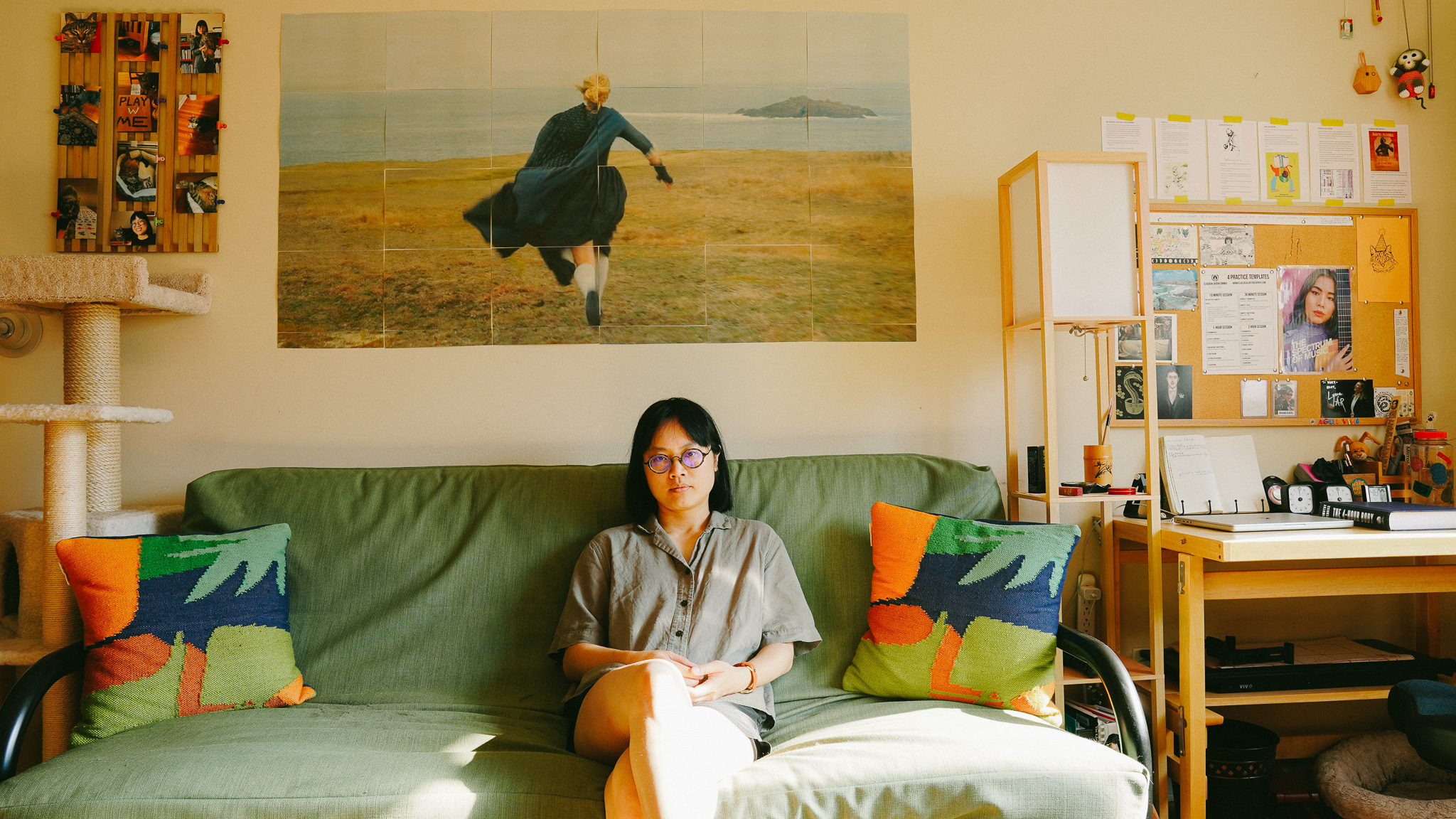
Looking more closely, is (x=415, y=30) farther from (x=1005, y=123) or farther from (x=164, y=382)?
(x=1005, y=123)

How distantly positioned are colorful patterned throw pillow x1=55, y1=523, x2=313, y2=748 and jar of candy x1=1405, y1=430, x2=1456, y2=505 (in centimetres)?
318

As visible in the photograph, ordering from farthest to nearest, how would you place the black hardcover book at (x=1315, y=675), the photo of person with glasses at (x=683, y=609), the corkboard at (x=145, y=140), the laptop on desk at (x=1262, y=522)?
the corkboard at (x=145, y=140) < the black hardcover book at (x=1315, y=675) < the laptop on desk at (x=1262, y=522) < the photo of person with glasses at (x=683, y=609)

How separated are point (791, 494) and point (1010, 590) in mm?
580

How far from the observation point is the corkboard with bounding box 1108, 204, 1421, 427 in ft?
8.04

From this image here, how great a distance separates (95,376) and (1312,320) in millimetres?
3537

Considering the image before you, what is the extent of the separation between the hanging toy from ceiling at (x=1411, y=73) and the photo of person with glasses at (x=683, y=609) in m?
2.50

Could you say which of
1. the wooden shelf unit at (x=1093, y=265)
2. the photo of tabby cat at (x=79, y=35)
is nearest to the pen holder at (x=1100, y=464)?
the wooden shelf unit at (x=1093, y=265)

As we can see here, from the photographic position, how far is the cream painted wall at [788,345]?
92.4 inches

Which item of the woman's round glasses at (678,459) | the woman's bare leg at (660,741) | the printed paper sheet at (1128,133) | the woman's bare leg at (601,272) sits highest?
the printed paper sheet at (1128,133)

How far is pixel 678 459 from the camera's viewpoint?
1.80 metres

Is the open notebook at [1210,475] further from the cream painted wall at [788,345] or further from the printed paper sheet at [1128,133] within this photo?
the printed paper sheet at [1128,133]

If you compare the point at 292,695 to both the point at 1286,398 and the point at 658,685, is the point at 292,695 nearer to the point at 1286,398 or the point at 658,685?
the point at 658,685

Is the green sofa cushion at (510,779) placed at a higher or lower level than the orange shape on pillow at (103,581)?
lower

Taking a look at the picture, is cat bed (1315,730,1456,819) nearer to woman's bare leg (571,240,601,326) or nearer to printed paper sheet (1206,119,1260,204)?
printed paper sheet (1206,119,1260,204)
